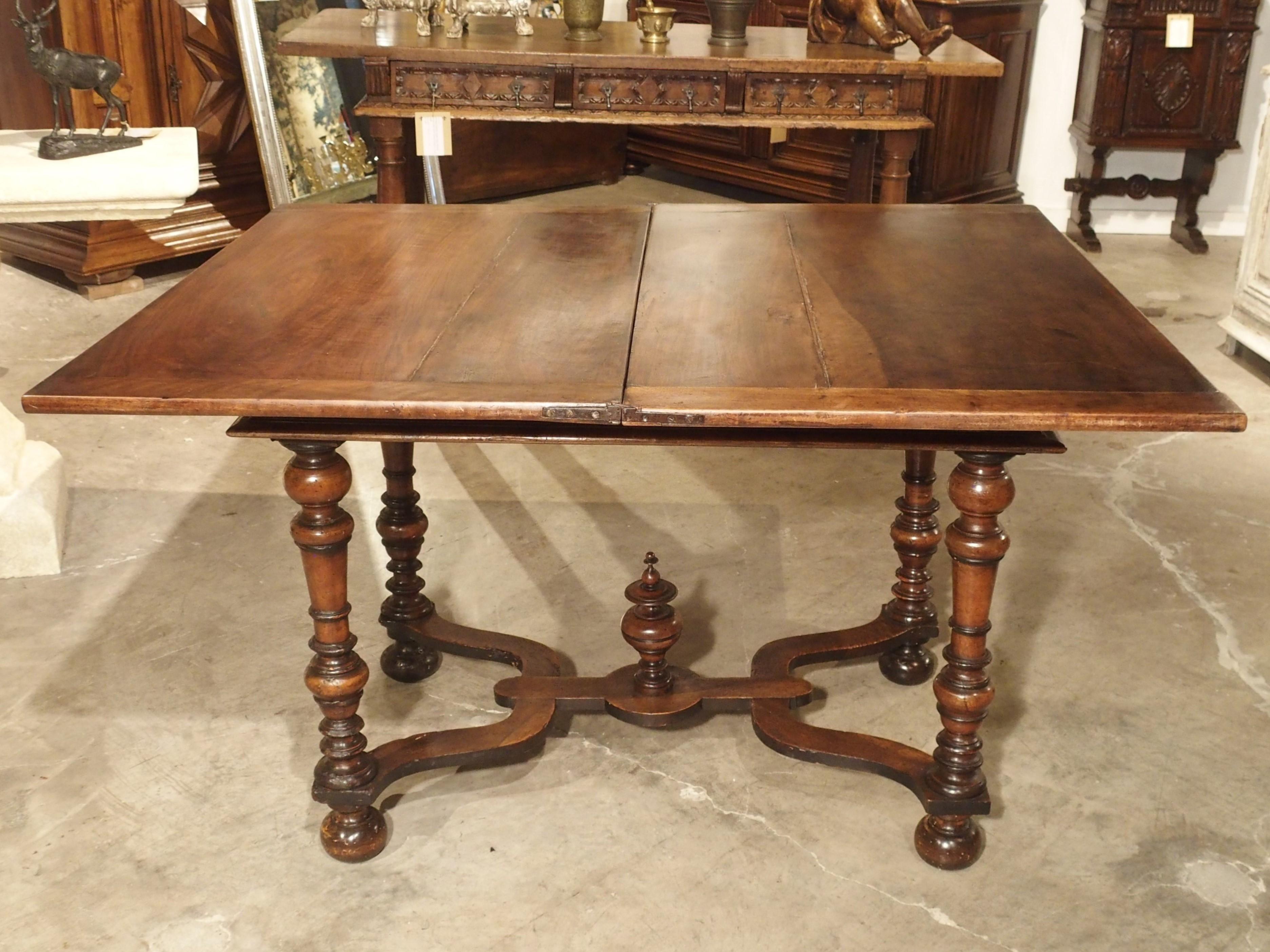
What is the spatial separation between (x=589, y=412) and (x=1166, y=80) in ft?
15.1

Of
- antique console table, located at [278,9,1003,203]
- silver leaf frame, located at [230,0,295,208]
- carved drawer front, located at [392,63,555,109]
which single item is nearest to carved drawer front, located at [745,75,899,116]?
antique console table, located at [278,9,1003,203]

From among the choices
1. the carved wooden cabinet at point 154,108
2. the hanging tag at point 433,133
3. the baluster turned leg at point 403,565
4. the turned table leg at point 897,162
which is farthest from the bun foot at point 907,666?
the carved wooden cabinet at point 154,108

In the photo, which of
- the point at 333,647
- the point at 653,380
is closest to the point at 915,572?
the point at 653,380

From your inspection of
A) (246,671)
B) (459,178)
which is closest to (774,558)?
(246,671)

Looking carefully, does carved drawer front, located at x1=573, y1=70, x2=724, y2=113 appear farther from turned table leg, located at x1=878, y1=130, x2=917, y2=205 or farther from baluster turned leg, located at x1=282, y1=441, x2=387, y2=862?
baluster turned leg, located at x1=282, y1=441, x2=387, y2=862

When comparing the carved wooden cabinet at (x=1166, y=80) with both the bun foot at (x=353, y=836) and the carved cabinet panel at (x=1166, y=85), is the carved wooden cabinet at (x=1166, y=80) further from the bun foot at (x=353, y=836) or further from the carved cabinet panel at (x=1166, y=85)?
the bun foot at (x=353, y=836)

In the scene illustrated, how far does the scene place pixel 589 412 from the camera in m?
1.74

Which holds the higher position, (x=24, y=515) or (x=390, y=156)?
(x=390, y=156)

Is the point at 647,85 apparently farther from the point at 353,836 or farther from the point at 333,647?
the point at 353,836

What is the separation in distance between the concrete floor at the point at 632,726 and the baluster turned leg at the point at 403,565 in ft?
0.25

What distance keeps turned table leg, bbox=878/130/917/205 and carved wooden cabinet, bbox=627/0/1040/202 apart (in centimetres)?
138

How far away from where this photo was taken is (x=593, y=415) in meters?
1.74

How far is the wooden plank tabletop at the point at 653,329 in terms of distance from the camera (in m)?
1.76

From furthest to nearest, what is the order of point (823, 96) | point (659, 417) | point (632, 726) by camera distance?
point (823, 96) → point (632, 726) → point (659, 417)
